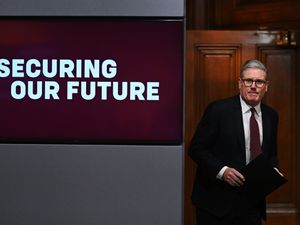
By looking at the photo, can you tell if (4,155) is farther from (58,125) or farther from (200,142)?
(200,142)

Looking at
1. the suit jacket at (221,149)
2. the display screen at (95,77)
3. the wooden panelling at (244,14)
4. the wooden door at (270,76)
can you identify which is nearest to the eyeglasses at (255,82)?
the suit jacket at (221,149)

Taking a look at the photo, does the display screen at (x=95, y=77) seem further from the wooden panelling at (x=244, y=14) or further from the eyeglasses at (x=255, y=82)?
Result: the wooden panelling at (x=244, y=14)

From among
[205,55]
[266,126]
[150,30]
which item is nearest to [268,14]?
[205,55]

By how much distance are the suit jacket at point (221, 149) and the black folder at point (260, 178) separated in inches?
3.0

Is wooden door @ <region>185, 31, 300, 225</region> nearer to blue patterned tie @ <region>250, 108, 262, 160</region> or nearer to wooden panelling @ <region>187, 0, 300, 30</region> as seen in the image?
wooden panelling @ <region>187, 0, 300, 30</region>

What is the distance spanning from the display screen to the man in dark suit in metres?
0.46

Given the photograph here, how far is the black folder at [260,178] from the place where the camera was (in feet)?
6.51

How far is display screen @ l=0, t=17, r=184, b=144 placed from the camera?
1.70 m

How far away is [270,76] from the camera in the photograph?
3.29m

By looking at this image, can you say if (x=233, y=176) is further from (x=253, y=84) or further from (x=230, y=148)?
(x=253, y=84)

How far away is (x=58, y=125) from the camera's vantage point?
5.65ft

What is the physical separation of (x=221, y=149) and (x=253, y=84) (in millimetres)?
271

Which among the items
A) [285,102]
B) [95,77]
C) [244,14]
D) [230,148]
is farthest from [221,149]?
[244,14]

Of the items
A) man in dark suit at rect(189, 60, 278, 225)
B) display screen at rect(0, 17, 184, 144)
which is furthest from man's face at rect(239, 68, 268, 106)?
display screen at rect(0, 17, 184, 144)
